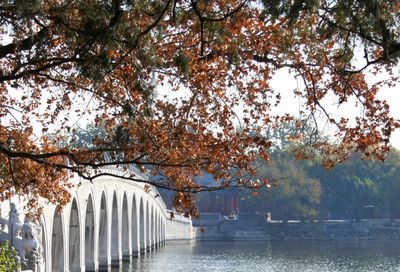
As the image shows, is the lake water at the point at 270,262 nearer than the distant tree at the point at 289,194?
Yes

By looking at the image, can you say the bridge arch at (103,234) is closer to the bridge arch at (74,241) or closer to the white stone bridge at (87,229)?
the white stone bridge at (87,229)

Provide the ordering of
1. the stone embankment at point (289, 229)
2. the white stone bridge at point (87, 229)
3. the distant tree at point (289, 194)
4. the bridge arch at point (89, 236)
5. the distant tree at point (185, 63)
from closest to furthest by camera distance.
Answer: the distant tree at point (185, 63) → the white stone bridge at point (87, 229) → the bridge arch at point (89, 236) → the stone embankment at point (289, 229) → the distant tree at point (289, 194)

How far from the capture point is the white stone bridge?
22453mm

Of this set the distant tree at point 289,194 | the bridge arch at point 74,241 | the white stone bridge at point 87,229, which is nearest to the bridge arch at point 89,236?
the white stone bridge at point 87,229

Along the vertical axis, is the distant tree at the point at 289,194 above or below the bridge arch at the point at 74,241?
above

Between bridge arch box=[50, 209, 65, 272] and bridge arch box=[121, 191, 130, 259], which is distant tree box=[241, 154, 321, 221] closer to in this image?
bridge arch box=[121, 191, 130, 259]

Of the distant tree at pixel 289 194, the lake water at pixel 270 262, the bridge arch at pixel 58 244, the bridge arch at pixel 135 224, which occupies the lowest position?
the lake water at pixel 270 262

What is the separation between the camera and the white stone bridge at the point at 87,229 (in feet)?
73.7

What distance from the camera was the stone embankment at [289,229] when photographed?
299ft

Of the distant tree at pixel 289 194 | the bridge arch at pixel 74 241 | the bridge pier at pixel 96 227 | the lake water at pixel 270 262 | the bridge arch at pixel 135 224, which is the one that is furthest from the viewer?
the distant tree at pixel 289 194

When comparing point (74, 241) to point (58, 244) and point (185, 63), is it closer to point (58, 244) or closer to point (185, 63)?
point (58, 244)

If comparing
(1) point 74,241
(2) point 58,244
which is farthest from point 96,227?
(2) point 58,244

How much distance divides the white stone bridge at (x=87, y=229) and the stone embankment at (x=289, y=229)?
24.2 meters

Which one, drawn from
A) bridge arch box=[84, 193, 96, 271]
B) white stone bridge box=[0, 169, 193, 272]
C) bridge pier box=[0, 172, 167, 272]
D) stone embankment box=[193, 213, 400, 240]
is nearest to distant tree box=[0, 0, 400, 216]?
white stone bridge box=[0, 169, 193, 272]
